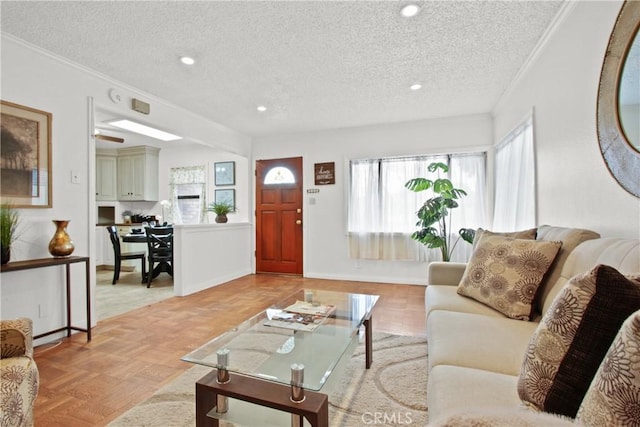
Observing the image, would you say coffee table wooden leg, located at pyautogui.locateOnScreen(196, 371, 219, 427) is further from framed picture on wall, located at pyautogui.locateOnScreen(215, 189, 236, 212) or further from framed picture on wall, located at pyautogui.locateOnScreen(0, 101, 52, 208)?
framed picture on wall, located at pyautogui.locateOnScreen(215, 189, 236, 212)

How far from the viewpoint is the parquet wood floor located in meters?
1.61

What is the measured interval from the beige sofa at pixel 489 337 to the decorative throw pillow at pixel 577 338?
0.08 metres

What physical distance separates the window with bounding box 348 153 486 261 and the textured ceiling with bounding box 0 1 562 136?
97 cm

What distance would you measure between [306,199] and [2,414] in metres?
4.12

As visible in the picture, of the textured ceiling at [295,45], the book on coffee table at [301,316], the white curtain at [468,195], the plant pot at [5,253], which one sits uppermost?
the textured ceiling at [295,45]

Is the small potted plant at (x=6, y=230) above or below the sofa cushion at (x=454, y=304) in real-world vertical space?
above

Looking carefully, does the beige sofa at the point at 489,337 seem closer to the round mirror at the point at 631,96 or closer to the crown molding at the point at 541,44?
the round mirror at the point at 631,96

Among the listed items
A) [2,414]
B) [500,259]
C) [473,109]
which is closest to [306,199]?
[473,109]

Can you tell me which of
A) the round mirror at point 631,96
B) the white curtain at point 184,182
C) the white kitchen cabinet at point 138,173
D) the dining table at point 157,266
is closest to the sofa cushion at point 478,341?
the round mirror at point 631,96

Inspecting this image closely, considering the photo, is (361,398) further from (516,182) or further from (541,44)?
(541,44)

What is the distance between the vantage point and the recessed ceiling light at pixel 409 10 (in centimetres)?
188

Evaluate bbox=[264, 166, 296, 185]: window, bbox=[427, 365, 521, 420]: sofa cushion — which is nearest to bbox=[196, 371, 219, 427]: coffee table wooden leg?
bbox=[427, 365, 521, 420]: sofa cushion

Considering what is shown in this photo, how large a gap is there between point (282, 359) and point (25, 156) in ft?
8.35

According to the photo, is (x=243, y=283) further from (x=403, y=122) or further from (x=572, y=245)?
(x=572, y=245)
